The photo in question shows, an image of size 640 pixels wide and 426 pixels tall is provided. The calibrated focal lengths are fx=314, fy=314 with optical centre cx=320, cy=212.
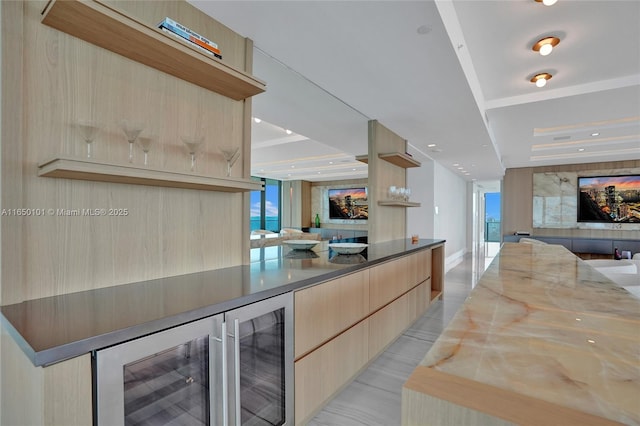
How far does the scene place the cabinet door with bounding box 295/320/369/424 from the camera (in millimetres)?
1724

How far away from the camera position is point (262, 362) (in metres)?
1.48

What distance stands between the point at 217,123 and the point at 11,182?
3.28ft

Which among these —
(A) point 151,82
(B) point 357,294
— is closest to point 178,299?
(A) point 151,82

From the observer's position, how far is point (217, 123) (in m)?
1.89

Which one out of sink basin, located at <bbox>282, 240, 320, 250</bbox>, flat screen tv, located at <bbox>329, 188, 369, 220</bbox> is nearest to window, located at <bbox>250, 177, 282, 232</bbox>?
sink basin, located at <bbox>282, 240, 320, 250</bbox>

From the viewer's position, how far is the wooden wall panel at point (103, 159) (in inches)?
45.9

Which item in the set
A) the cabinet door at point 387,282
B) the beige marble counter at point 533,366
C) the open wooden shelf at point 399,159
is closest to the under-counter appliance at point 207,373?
the beige marble counter at point 533,366

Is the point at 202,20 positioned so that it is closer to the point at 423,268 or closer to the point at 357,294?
the point at 357,294

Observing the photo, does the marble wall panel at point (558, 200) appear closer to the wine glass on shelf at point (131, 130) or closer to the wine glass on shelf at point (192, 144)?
the wine glass on shelf at point (192, 144)

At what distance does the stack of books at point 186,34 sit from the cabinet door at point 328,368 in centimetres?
168

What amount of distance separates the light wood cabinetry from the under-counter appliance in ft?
0.44

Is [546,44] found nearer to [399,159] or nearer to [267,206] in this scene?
[399,159]

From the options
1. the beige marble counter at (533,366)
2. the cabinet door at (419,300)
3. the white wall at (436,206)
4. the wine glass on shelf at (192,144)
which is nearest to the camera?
the beige marble counter at (533,366)

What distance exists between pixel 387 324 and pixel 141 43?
2624 millimetres
